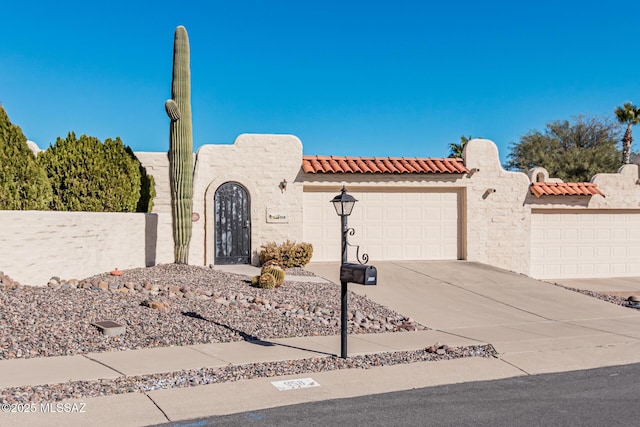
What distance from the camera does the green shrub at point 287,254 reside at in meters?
17.1

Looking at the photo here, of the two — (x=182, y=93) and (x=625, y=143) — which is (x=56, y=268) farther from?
(x=625, y=143)

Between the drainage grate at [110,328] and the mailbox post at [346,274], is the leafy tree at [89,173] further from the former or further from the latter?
the mailbox post at [346,274]

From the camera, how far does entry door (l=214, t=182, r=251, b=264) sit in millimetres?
17719

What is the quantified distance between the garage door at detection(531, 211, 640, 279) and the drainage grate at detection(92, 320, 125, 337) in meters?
15.1

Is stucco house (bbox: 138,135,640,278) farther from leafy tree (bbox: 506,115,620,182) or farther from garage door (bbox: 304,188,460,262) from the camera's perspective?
leafy tree (bbox: 506,115,620,182)

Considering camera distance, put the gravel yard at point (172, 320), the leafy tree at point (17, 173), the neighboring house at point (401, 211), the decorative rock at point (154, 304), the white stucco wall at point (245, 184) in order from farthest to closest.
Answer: the neighboring house at point (401, 211), the white stucco wall at point (245, 184), the leafy tree at point (17, 173), the decorative rock at point (154, 304), the gravel yard at point (172, 320)

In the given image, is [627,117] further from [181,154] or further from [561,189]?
[181,154]

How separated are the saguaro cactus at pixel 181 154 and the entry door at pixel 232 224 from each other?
5.27 feet

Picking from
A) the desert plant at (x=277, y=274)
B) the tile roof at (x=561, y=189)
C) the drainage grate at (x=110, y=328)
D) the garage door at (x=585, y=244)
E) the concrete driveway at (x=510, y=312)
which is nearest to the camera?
the drainage grate at (x=110, y=328)

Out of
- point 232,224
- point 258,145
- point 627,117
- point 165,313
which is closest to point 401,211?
point 258,145

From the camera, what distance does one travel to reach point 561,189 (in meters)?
20.5

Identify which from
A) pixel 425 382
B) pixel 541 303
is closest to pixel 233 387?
pixel 425 382

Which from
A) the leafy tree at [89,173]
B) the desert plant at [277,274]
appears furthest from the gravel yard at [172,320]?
the leafy tree at [89,173]

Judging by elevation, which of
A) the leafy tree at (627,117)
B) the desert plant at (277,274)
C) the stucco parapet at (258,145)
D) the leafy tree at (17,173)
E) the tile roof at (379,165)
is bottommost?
the desert plant at (277,274)
